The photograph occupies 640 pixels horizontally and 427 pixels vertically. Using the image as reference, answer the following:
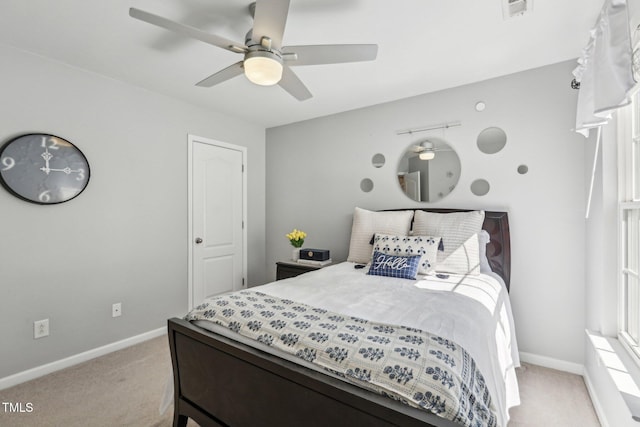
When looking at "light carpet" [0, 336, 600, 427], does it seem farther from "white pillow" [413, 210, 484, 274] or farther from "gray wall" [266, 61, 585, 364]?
"white pillow" [413, 210, 484, 274]

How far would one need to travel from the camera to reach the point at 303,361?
4.03 ft

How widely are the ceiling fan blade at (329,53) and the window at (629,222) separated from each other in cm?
147

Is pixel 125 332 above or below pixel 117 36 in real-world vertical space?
below

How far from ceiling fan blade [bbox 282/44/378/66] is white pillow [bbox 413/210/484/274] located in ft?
5.02

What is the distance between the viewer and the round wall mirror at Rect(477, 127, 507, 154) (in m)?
2.71

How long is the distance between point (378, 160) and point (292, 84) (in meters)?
1.61

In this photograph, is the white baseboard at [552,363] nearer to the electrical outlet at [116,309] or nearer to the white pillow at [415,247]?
the white pillow at [415,247]

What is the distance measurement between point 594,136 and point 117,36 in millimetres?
3450

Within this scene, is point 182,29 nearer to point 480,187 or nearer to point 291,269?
point 291,269

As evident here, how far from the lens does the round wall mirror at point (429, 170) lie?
9.68 feet

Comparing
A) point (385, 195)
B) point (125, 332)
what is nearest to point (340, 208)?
point (385, 195)

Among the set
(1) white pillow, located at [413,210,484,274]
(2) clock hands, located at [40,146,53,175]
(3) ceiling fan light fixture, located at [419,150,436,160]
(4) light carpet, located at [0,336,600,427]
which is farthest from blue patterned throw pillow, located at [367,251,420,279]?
(2) clock hands, located at [40,146,53,175]

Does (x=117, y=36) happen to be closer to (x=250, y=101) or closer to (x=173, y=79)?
(x=173, y=79)

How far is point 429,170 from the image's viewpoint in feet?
10.1
